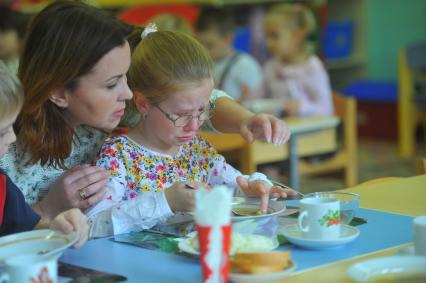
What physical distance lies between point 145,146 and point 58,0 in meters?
0.39

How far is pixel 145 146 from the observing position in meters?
1.93

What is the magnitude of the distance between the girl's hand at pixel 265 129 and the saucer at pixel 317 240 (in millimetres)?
349

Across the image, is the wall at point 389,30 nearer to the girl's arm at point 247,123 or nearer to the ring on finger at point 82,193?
the girl's arm at point 247,123

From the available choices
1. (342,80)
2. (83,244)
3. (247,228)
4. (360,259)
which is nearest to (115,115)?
(83,244)

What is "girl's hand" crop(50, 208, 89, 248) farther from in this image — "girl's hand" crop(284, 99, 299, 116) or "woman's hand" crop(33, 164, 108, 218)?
"girl's hand" crop(284, 99, 299, 116)

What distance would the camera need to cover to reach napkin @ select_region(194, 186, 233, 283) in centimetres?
113

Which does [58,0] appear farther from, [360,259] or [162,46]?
[360,259]

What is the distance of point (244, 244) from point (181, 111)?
1.88 feet

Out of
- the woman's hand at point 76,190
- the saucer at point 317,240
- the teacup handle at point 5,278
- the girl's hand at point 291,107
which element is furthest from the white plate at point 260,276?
the girl's hand at point 291,107

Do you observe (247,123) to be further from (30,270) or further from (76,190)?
(30,270)

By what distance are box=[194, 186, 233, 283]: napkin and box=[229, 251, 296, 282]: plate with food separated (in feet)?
0.11

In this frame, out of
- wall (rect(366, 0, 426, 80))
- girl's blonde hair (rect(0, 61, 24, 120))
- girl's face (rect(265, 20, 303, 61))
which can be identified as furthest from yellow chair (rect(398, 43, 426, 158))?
girl's blonde hair (rect(0, 61, 24, 120))

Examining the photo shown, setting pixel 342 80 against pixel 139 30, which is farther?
pixel 342 80

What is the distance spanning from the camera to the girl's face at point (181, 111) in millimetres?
1833
